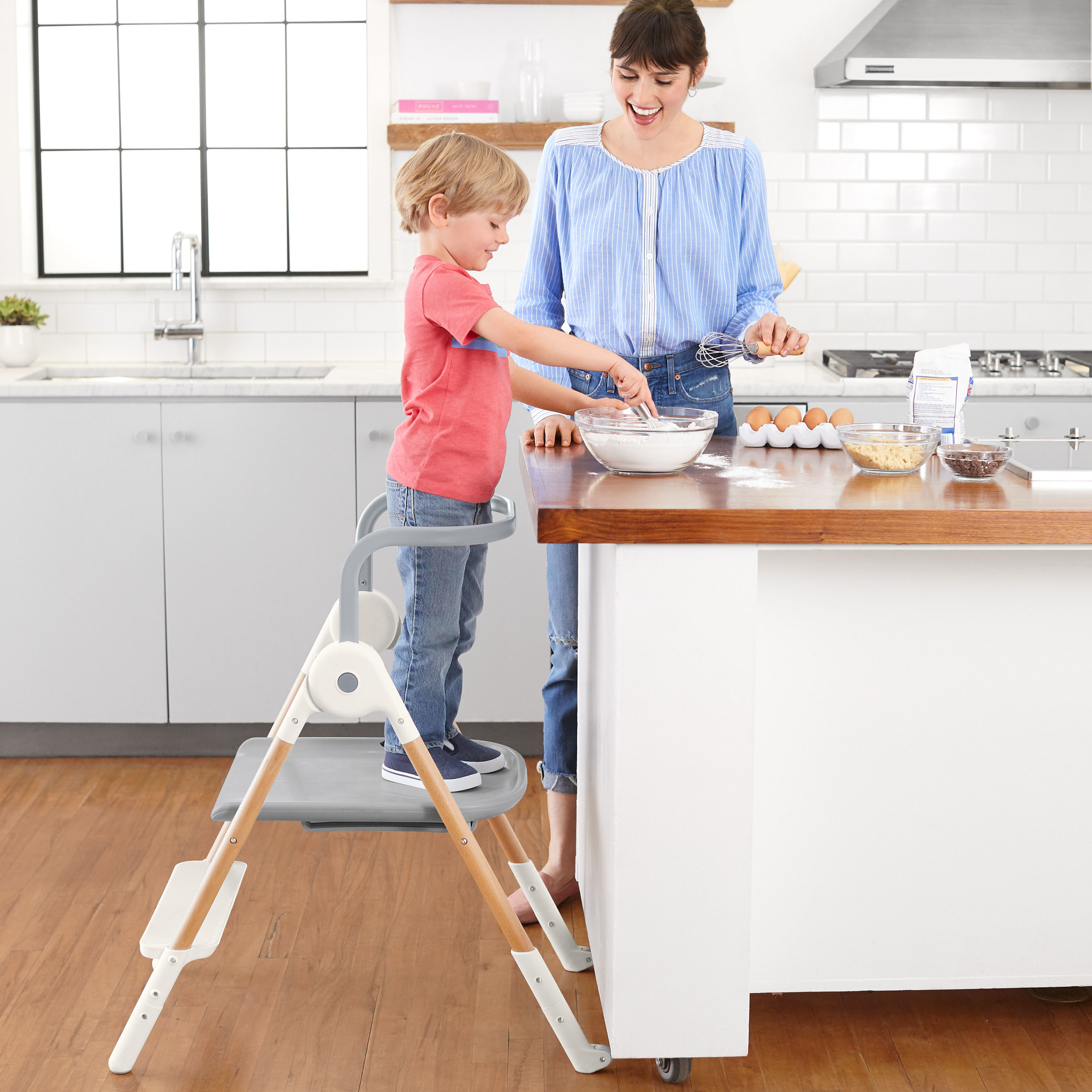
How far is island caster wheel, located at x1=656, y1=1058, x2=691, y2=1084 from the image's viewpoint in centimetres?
196

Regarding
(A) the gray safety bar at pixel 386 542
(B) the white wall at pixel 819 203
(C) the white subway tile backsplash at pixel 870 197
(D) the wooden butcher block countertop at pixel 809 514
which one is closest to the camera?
(D) the wooden butcher block countertop at pixel 809 514

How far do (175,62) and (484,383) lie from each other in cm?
274

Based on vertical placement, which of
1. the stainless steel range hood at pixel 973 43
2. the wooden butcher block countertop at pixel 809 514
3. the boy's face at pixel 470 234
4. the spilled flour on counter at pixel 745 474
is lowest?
the wooden butcher block countertop at pixel 809 514

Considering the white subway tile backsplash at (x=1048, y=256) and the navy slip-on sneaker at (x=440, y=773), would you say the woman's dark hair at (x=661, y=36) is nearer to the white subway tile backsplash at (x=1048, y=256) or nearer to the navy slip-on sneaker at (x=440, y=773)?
the navy slip-on sneaker at (x=440, y=773)

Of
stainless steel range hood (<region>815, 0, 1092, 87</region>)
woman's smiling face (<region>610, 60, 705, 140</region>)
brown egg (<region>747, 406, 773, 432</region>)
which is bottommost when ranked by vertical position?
brown egg (<region>747, 406, 773, 432</region>)

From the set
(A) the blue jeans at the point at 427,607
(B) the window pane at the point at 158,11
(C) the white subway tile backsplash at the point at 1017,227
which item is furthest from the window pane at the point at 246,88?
(A) the blue jeans at the point at 427,607

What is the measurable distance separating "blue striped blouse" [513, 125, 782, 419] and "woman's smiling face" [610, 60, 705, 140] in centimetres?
10

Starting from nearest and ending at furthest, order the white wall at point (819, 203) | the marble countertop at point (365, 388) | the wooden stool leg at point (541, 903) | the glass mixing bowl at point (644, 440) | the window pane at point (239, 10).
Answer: the glass mixing bowl at point (644, 440)
the wooden stool leg at point (541, 903)
the marble countertop at point (365, 388)
the white wall at point (819, 203)
the window pane at point (239, 10)

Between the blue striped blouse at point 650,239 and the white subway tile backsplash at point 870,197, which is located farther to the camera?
the white subway tile backsplash at point 870,197

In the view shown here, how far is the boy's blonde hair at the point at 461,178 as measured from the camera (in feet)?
6.46

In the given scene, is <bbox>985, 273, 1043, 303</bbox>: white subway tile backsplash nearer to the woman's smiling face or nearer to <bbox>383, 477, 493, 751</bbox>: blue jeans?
the woman's smiling face

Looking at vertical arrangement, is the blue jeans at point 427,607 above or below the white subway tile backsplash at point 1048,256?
below

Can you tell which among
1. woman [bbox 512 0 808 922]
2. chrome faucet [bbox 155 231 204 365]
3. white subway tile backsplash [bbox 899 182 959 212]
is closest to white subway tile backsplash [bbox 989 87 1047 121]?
white subway tile backsplash [bbox 899 182 959 212]

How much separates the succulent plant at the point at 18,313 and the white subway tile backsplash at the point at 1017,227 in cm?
301
